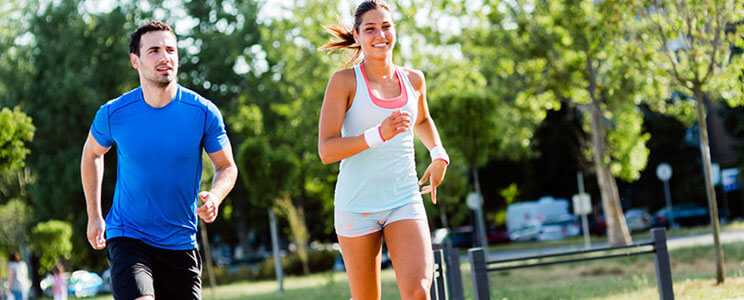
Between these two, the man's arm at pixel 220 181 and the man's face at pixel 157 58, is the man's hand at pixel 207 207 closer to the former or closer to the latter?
the man's arm at pixel 220 181

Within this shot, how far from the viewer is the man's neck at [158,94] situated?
412cm

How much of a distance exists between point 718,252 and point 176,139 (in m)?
9.39

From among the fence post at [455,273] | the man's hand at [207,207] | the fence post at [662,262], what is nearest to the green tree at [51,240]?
the fence post at [455,273]

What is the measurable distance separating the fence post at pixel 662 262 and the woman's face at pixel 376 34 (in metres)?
4.35

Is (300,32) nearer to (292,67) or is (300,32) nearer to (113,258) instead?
(292,67)

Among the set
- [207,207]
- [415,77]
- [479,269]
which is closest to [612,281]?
[479,269]

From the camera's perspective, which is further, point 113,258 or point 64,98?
point 64,98

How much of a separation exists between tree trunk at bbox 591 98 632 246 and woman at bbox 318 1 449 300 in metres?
18.7

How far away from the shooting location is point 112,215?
13.5 ft

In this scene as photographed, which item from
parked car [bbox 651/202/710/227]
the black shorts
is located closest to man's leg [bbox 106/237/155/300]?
the black shorts

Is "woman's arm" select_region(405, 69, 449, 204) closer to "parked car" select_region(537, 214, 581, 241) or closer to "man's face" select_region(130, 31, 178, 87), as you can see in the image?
"man's face" select_region(130, 31, 178, 87)

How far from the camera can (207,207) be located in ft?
11.8

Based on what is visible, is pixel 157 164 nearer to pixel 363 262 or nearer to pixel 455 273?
pixel 363 262

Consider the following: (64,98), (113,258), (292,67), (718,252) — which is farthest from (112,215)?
(64,98)
